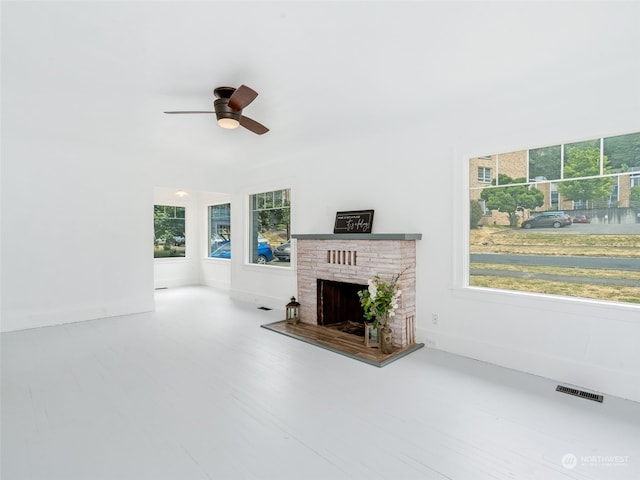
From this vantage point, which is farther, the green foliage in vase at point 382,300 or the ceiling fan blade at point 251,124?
the green foliage in vase at point 382,300

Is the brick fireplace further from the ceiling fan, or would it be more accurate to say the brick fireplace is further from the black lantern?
the ceiling fan

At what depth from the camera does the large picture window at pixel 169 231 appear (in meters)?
8.25

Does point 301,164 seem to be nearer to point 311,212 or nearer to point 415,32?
point 311,212

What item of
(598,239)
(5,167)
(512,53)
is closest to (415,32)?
(512,53)

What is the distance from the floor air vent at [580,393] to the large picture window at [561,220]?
84 cm

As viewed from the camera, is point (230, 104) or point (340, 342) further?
point (340, 342)

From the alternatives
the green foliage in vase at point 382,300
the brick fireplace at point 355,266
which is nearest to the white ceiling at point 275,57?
the brick fireplace at point 355,266

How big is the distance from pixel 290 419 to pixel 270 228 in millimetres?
4330

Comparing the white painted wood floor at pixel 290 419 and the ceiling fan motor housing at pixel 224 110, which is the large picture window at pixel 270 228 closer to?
the white painted wood floor at pixel 290 419

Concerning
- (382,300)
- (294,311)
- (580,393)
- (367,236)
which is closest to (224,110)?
(367,236)

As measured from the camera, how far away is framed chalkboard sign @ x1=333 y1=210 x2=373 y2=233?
4383mm

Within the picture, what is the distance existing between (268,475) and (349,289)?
126 inches

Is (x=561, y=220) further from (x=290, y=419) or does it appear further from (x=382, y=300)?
(x=290, y=419)

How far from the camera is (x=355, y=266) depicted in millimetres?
4250
